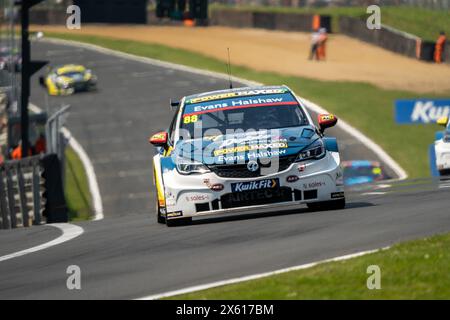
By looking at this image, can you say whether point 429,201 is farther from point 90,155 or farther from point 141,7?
point 141,7

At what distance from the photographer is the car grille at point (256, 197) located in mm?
13016

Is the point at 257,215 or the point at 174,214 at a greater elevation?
the point at 174,214

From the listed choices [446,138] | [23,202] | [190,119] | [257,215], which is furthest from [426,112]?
[190,119]

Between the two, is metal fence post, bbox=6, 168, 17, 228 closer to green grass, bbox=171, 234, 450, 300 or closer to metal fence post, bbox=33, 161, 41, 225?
metal fence post, bbox=33, 161, 41, 225

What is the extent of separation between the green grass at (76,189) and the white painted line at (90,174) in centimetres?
15

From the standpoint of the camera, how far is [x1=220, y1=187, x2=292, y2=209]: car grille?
13.0 metres

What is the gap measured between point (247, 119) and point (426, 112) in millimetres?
28664

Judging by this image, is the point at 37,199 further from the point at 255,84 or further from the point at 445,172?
the point at 255,84

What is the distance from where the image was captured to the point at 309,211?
548 inches

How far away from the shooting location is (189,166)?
13195 mm

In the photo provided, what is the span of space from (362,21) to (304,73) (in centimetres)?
823

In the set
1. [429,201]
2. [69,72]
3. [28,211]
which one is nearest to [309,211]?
[429,201]

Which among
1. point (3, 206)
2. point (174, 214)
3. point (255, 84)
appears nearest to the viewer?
point (174, 214)

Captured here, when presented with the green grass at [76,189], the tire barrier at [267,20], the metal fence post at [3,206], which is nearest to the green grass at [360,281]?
the metal fence post at [3,206]
